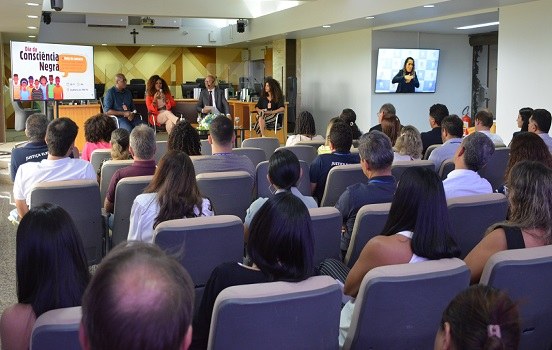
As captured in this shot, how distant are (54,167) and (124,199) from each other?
0.75 metres

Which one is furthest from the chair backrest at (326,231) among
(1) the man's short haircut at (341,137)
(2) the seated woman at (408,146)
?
(2) the seated woman at (408,146)

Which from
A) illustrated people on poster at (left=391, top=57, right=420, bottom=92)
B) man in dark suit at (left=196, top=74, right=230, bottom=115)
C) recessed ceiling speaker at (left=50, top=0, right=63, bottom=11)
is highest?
recessed ceiling speaker at (left=50, top=0, right=63, bottom=11)

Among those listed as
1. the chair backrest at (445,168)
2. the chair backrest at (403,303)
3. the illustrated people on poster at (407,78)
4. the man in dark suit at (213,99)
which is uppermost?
the illustrated people on poster at (407,78)

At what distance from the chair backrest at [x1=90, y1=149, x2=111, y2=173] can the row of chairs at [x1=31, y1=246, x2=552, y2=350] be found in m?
4.10

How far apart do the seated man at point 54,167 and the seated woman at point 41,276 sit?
284 cm

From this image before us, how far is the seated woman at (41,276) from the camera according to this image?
6.45ft

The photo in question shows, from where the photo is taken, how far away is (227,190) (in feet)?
15.1

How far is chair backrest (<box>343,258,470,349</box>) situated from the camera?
2.24m

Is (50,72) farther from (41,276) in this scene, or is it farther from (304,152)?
(41,276)

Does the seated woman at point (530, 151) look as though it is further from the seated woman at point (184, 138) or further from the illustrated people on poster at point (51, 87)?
the illustrated people on poster at point (51, 87)

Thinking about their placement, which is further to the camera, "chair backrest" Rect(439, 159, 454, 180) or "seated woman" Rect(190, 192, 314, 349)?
"chair backrest" Rect(439, 159, 454, 180)

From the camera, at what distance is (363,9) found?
11.3 meters

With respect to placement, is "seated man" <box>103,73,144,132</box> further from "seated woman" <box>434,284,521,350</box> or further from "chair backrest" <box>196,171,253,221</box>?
"seated woman" <box>434,284,521,350</box>

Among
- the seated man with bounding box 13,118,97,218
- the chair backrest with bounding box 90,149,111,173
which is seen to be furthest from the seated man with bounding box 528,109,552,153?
the seated man with bounding box 13,118,97,218
